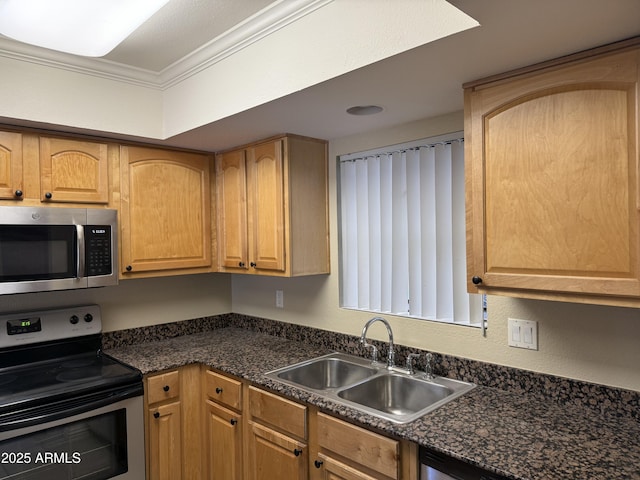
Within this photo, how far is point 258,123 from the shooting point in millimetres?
2111

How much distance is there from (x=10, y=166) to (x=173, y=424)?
1.47 meters

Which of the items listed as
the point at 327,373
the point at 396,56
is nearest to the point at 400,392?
the point at 327,373

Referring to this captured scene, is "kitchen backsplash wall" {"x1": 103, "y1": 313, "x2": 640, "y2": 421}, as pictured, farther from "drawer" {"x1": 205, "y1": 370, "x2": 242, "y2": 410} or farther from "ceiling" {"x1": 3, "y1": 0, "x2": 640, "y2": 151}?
"ceiling" {"x1": 3, "y1": 0, "x2": 640, "y2": 151}

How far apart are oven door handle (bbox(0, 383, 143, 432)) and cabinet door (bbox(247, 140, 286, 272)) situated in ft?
2.90

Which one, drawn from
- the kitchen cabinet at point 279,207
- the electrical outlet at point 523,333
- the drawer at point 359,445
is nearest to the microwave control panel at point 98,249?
the kitchen cabinet at point 279,207

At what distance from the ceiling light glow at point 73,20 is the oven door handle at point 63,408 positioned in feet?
4.66

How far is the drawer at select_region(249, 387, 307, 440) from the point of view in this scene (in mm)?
1790

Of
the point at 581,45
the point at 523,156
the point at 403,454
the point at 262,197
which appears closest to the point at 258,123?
the point at 262,197

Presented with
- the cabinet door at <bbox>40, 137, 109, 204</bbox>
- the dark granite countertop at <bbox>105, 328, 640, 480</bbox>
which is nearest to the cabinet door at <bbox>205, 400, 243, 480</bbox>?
the dark granite countertop at <bbox>105, 328, 640, 480</bbox>

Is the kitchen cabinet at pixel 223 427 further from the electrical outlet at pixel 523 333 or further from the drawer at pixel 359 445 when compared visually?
the electrical outlet at pixel 523 333

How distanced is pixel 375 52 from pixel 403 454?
4.25 ft

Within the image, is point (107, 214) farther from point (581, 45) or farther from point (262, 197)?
point (581, 45)

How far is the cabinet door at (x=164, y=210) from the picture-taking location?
2.43 meters

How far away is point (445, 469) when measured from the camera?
1.34 meters
